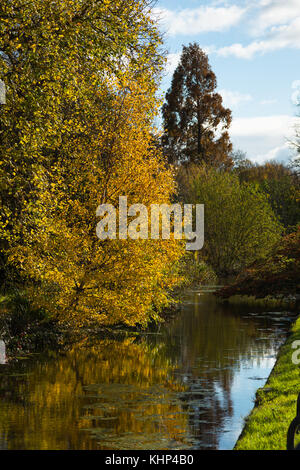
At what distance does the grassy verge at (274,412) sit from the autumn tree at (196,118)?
130 feet

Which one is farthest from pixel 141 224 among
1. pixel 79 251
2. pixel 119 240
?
pixel 79 251

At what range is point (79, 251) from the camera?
17.2 m

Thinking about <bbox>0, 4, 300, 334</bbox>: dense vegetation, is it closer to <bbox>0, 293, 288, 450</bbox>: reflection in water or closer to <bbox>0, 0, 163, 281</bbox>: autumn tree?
<bbox>0, 0, 163, 281</bbox>: autumn tree

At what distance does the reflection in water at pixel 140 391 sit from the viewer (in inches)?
372

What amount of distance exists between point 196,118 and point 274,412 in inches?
1769

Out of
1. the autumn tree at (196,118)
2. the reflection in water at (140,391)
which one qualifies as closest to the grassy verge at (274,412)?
the reflection in water at (140,391)

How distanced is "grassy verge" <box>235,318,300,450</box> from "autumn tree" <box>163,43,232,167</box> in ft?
130

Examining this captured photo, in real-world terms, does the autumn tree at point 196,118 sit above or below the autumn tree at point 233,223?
above

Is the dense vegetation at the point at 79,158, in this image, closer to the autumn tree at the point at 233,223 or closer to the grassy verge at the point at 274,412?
the grassy verge at the point at 274,412

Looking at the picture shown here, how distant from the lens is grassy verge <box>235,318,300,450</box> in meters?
8.35

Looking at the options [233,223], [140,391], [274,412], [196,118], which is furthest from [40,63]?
[196,118]

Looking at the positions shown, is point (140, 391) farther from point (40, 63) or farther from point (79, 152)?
point (79, 152)

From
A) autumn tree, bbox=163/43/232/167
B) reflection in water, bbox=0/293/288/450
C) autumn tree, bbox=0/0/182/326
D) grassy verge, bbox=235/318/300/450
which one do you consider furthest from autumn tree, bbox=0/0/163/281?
autumn tree, bbox=163/43/232/167
